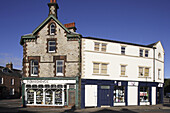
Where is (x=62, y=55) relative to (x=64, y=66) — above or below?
above

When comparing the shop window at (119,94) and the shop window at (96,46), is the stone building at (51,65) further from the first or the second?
the shop window at (119,94)

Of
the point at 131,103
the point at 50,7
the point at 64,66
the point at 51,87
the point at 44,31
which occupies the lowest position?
the point at 131,103

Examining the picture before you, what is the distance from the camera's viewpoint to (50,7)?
25.5 m

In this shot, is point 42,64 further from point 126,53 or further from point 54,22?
point 126,53

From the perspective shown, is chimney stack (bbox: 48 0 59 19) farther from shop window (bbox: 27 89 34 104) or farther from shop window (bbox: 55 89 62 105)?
shop window (bbox: 27 89 34 104)

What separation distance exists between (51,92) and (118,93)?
32.3 ft

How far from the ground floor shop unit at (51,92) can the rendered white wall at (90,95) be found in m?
1.48

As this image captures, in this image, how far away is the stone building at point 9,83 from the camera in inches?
1703

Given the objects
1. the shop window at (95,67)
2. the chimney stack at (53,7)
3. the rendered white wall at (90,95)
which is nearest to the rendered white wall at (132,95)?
the rendered white wall at (90,95)

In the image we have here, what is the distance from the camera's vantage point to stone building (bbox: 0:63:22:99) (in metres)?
43.2

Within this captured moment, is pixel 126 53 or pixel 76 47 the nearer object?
pixel 76 47

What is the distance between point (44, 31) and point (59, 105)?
1043 centimetres

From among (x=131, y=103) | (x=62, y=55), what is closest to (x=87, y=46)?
(x=62, y=55)

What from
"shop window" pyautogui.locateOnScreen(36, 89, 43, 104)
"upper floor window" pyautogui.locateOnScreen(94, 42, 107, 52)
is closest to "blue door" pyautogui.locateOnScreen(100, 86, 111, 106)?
"upper floor window" pyautogui.locateOnScreen(94, 42, 107, 52)
